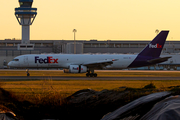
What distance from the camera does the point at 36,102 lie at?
49.4 ft

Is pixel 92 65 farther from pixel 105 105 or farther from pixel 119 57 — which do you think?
pixel 105 105

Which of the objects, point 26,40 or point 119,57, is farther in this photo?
point 26,40

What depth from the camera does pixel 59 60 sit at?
4241 cm

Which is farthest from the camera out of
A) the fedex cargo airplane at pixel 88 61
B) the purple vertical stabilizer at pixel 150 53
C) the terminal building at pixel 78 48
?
the terminal building at pixel 78 48

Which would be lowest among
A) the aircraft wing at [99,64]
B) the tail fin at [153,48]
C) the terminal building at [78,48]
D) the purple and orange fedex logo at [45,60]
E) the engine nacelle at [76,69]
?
the engine nacelle at [76,69]

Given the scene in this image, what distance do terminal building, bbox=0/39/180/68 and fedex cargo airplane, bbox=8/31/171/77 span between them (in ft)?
166

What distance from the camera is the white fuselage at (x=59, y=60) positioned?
41.9m

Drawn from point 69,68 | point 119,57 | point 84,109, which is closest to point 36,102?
point 84,109

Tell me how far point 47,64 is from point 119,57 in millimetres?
11676

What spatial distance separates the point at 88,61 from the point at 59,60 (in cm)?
466

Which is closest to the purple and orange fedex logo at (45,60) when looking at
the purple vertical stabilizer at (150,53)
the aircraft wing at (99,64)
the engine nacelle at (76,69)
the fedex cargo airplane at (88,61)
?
the fedex cargo airplane at (88,61)

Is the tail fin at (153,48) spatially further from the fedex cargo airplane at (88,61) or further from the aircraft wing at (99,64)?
the aircraft wing at (99,64)

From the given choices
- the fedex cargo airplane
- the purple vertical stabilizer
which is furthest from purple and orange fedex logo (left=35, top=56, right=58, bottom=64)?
the purple vertical stabilizer

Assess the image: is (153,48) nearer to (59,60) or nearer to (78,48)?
(59,60)
